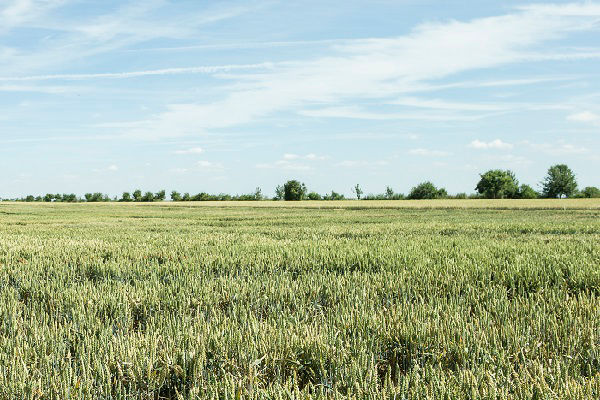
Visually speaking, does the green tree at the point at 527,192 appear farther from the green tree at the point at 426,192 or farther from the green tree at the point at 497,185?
the green tree at the point at 426,192

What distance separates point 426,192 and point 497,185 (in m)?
23.4

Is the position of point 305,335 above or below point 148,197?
below

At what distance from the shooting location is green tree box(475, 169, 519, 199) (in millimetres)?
124625

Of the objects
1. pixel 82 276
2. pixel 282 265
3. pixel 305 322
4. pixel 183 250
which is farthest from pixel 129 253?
pixel 305 322

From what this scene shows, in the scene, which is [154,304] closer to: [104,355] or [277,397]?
[104,355]

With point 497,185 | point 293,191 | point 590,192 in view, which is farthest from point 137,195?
point 590,192

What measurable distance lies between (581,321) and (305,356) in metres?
2.66

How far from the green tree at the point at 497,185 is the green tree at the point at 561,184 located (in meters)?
10.0

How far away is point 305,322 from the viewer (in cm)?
420

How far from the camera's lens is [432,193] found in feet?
387

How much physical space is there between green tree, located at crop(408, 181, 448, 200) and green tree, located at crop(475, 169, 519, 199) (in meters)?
14.6

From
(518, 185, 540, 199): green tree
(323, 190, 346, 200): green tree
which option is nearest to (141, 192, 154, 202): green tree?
(323, 190, 346, 200): green tree

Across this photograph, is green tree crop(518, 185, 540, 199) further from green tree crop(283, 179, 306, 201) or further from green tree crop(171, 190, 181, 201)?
green tree crop(171, 190, 181, 201)

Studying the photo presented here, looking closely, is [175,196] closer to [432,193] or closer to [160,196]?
[160,196]
